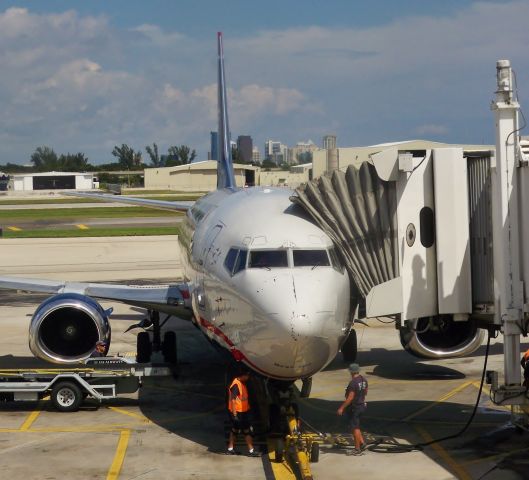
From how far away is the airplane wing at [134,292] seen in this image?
806 inches

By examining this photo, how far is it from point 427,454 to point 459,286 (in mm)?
2778

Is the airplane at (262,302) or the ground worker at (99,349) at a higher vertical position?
the airplane at (262,302)

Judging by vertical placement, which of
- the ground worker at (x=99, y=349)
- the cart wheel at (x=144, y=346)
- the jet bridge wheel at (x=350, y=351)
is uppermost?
the ground worker at (x=99, y=349)

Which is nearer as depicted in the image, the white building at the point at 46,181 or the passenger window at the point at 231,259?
the passenger window at the point at 231,259

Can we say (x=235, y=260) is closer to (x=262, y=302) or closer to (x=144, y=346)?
(x=262, y=302)

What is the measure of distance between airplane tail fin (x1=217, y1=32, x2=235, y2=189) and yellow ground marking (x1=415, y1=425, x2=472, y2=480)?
1373cm

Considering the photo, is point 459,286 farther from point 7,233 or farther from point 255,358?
point 7,233

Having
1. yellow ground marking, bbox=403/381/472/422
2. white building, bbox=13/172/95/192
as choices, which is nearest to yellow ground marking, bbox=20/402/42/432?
yellow ground marking, bbox=403/381/472/422

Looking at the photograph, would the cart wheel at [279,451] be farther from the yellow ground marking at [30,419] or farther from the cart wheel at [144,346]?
the cart wheel at [144,346]

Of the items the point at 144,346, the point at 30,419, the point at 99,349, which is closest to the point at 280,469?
the point at 30,419

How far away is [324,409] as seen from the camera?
699 inches

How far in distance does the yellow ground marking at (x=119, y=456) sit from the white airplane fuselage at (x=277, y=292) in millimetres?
2323

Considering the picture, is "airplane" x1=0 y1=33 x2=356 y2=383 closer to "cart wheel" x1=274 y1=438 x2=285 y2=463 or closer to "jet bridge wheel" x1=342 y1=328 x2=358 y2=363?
"cart wheel" x1=274 y1=438 x2=285 y2=463

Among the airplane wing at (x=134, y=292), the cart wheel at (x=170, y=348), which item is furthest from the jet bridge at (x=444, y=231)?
the cart wheel at (x=170, y=348)
